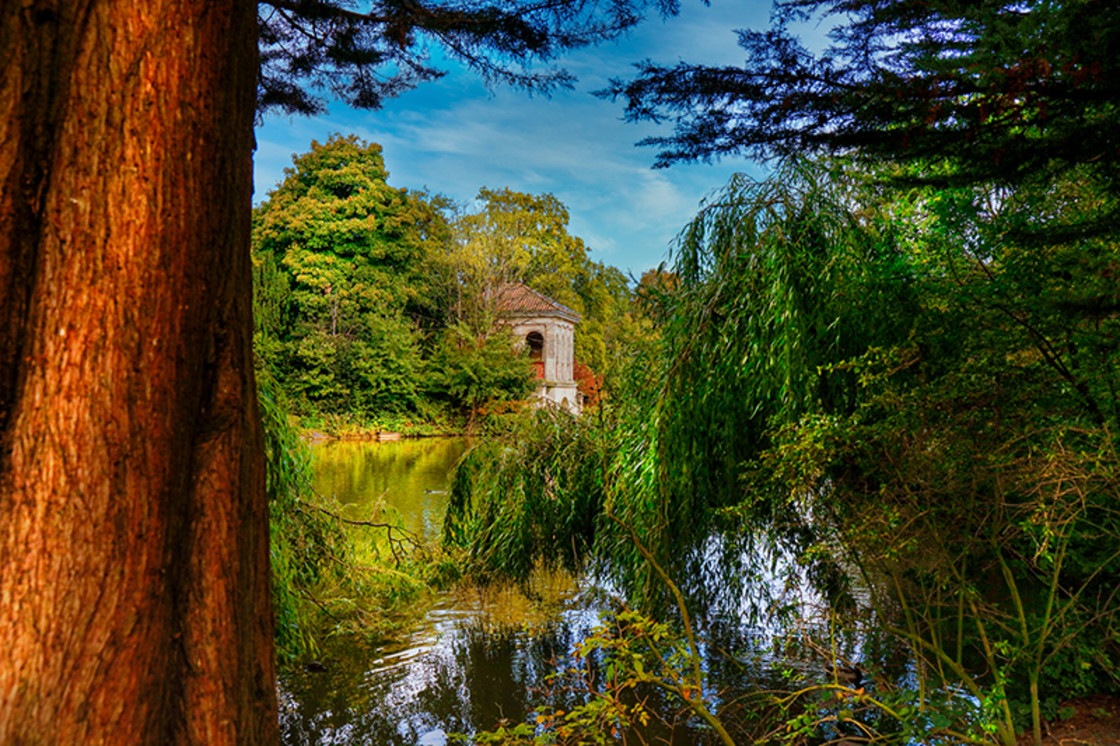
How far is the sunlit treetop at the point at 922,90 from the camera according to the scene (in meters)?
2.72

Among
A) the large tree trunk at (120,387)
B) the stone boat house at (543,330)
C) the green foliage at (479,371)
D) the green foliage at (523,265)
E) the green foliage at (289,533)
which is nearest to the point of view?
the large tree trunk at (120,387)

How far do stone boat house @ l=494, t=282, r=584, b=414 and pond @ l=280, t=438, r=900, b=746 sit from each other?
19140mm

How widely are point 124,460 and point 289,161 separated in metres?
27.1

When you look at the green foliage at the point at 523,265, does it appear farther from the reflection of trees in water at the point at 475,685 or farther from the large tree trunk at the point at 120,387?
the large tree trunk at the point at 120,387

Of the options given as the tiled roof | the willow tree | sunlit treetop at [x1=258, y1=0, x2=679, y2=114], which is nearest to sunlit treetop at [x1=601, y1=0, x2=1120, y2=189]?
sunlit treetop at [x1=258, y1=0, x2=679, y2=114]

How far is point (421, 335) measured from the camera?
1029 inches

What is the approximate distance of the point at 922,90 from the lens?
10.3ft

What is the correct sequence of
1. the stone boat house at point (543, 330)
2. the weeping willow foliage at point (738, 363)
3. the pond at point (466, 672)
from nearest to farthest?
the weeping willow foliage at point (738, 363) < the pond at point (466, 672) < the stone boat house at point (543, 330)

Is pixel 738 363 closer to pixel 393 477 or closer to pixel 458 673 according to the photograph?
pixel 458 673

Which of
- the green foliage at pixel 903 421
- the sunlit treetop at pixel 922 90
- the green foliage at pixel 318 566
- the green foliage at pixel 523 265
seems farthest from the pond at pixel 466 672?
the green foliage at pixel 523 265

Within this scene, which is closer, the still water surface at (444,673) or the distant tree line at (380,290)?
the still water surface at (444,673)

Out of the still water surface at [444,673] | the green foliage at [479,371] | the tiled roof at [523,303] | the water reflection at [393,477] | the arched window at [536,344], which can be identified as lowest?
the still water surface at [444,673]

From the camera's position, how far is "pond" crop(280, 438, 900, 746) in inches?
194

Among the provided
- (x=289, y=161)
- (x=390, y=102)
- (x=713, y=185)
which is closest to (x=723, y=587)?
(x=713, y=185)
